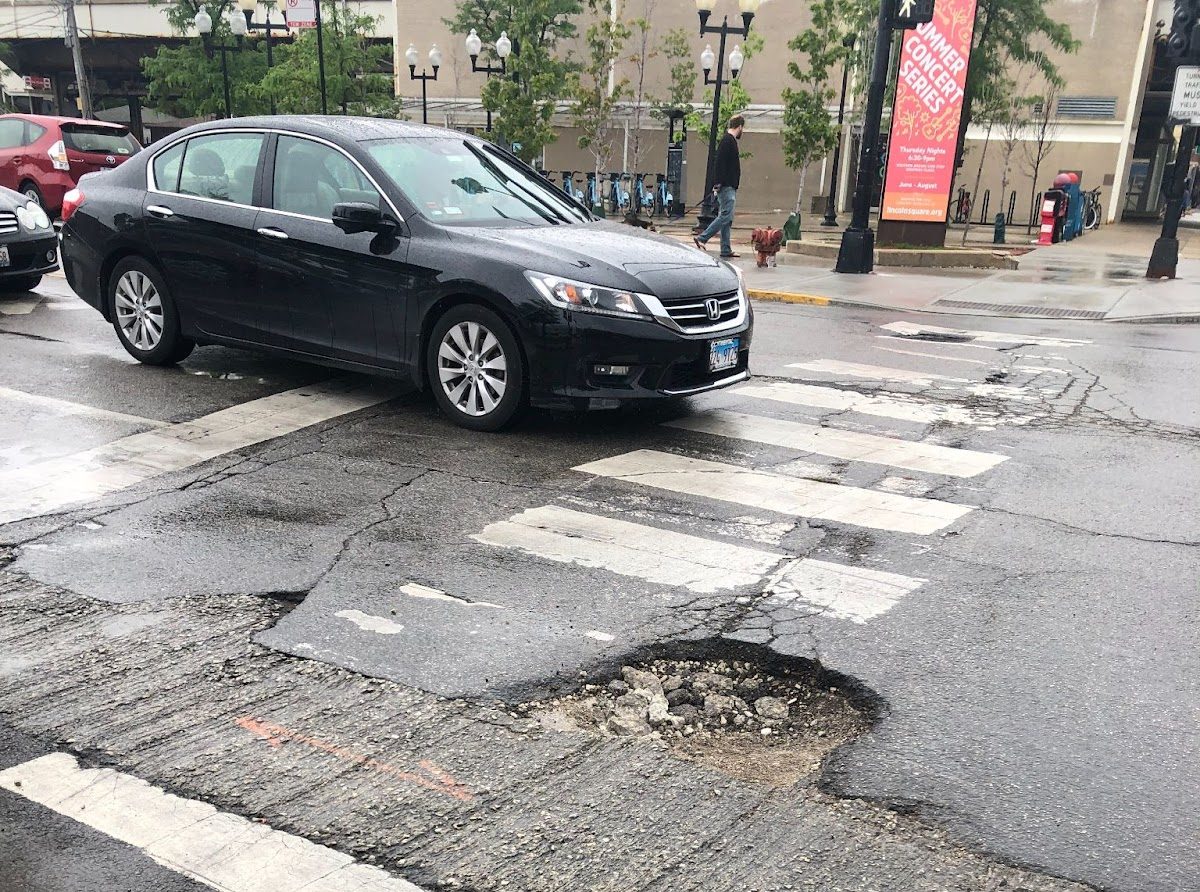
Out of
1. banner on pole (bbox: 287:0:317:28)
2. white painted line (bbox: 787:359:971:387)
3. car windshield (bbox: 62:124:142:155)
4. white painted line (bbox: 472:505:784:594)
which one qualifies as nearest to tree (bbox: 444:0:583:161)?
banner on pole (bbox: 287:0:317:28)

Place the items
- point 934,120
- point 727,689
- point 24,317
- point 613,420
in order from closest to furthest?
1. point 727,689
2. point 613,420
3. point 24,317
4. point 934,120

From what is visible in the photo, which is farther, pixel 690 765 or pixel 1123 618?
pixel 1123 618

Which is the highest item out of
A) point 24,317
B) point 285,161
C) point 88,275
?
point 285,161

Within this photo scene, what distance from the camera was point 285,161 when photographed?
25.7ft

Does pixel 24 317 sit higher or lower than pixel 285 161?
lower

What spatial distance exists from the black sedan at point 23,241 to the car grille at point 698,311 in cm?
787

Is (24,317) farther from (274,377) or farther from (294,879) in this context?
(294,879)

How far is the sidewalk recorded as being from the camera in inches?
551

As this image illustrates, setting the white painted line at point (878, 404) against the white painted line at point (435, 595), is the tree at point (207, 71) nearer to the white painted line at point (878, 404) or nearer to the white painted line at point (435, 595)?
the white painted line at point (878, 404)

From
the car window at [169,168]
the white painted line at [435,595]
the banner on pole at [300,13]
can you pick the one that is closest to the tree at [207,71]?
the banner on pole at [300,13]

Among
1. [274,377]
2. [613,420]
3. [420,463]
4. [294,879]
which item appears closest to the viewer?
[294,879]

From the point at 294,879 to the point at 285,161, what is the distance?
19.5ft

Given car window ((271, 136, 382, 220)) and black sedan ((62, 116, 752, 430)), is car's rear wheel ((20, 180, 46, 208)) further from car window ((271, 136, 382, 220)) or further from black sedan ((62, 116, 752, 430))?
car window ((271, 136, 382, 220))

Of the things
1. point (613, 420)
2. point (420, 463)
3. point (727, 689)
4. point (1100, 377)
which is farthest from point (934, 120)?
point (727, 689)
